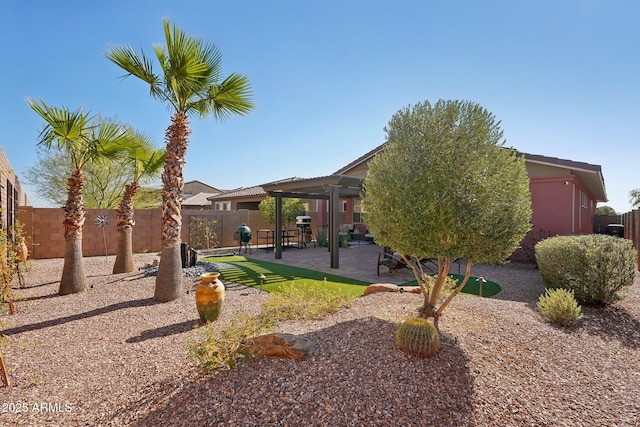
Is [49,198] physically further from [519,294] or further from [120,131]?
[519,294]

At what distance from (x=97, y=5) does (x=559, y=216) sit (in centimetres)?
1455

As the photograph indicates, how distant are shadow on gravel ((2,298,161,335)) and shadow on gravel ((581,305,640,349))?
7834mm

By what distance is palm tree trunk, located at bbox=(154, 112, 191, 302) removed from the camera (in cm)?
595

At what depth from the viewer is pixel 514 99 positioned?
807 cm

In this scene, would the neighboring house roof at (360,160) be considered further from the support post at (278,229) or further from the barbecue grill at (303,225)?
the support post at (278,229)

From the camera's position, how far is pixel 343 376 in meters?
2.88

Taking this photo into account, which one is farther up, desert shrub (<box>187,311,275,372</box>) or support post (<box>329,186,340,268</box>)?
support post (<box>329,186,340,268</box>)

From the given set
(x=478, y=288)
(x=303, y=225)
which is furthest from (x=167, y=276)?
(x=303, y=225)

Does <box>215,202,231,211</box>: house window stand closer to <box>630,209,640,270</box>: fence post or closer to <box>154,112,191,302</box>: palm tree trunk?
<box>154,112,191,302</box>: palm tree trunk

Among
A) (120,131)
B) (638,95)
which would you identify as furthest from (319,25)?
(638,95)

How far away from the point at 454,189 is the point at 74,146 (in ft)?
25.3

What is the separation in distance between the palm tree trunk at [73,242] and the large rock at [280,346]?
5.48 m

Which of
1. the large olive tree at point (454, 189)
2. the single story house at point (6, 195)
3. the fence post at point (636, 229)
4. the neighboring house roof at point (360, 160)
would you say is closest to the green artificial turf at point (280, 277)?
the large olive tree at point (454, 189)

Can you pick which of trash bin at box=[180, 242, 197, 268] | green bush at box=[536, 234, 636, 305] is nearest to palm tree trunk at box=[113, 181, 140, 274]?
trash bin at box=[180, 242, 197, 268]
